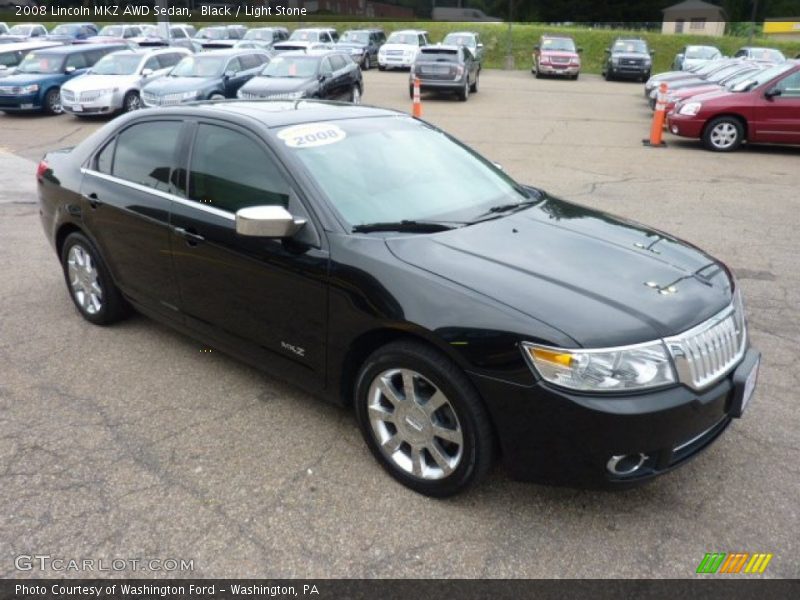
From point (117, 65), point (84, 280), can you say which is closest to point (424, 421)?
point (84, 280)

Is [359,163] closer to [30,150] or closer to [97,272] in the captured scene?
[97,272]

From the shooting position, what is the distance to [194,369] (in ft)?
13.8

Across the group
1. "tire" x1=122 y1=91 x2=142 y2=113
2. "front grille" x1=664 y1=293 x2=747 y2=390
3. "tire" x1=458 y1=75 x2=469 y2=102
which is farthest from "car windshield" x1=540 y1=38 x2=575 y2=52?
"front grille" x1=664 y1=293 x2=747 y2=390

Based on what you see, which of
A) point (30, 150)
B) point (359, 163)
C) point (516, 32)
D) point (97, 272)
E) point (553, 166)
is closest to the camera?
point (359, 163)

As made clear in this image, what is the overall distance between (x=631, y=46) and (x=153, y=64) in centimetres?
2074

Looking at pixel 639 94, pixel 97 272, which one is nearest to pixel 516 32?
pixel 639 94

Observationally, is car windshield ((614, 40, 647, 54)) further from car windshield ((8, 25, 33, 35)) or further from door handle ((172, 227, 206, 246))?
car windshield ((8, 25, 33, 35))

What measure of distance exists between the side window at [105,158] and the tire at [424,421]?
8.48ft

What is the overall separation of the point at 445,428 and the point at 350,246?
94 cm

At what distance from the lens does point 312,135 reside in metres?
3.61

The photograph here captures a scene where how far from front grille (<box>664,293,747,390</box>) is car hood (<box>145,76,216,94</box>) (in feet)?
45.7

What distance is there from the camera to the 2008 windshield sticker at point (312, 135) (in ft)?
11.5

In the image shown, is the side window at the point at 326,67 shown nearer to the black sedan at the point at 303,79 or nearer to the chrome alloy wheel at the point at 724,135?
the black sedan at the point at 303,79

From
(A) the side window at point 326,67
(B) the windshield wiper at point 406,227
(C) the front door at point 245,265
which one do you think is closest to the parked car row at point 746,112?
(A) the side window at point 326,67
